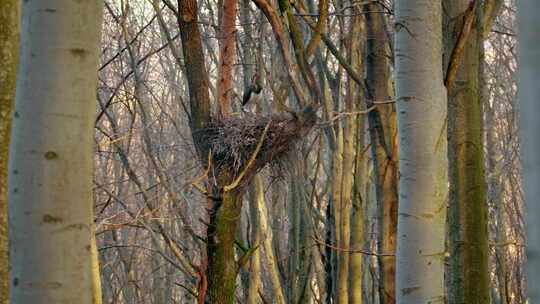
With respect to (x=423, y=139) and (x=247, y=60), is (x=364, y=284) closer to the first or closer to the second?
(x=247, y=60)

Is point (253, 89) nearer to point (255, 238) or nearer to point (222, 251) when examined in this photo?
point (222, 251)

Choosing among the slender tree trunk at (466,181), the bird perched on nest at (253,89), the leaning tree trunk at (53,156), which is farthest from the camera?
A: the bird perched on nest at (253,89)

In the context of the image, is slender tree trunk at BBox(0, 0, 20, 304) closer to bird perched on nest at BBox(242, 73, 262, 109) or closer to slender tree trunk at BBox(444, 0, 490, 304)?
slender tree trunk at BBox(444, 0, 490, 304)

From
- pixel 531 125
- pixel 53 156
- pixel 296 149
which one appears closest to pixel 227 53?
pixel 296 149

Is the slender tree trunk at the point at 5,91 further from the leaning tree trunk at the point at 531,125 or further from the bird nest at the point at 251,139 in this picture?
the bird nest at the point at 251,139

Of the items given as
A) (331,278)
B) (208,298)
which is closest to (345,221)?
(331,278)

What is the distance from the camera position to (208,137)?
6.59m

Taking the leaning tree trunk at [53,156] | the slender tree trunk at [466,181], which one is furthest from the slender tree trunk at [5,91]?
the slender tree trunk at [466,181]

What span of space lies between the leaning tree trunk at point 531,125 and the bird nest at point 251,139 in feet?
16.5

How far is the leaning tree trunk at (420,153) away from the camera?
3.22 m

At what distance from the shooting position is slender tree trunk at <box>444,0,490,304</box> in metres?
4.28

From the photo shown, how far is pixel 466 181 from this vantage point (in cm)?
441

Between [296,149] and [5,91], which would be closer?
[5,91]

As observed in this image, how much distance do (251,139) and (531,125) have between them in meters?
5.26
